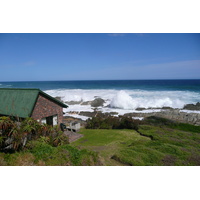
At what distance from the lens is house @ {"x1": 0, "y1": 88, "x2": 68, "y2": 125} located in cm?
772

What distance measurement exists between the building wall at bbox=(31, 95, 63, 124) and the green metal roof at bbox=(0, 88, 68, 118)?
0.46 meters

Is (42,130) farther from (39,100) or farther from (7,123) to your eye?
(39,100)

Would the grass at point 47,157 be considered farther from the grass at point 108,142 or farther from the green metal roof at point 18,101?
A: the green metal roof at point 18,101

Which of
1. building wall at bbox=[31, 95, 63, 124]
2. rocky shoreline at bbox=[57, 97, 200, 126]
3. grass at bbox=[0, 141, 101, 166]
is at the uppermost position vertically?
building wall at bbox=[31, 95, 63, 124]

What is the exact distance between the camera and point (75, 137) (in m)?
10.0

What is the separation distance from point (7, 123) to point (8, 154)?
1125mm

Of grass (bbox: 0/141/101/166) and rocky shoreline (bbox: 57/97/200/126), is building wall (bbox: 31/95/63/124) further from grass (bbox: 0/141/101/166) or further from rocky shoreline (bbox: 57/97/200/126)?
rocky shoreline (bbox: 57/97/200/126)

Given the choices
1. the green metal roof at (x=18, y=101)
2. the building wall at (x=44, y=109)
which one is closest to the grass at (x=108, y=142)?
the building wall at (x=44, y=109)

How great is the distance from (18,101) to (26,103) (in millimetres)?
652

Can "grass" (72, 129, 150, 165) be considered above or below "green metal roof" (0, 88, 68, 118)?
below

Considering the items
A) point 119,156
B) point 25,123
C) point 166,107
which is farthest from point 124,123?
point 166,107

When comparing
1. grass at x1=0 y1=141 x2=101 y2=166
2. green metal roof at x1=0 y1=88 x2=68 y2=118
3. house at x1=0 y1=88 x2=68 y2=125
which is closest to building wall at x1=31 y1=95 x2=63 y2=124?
house at x1=0 y1=88 x2=68 y2=125

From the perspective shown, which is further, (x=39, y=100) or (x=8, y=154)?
(x=39, y=100)

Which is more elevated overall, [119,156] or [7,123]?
[7,123]
